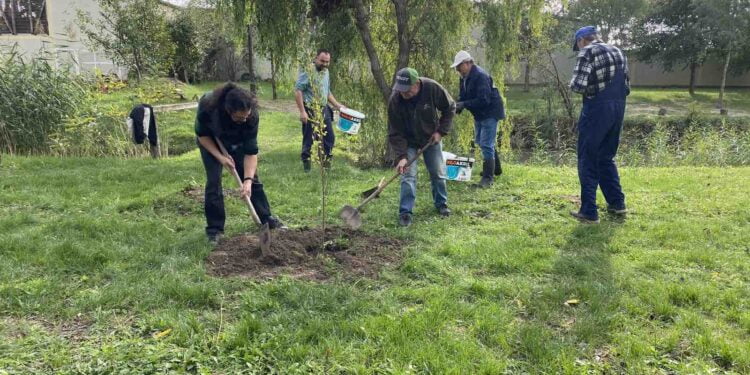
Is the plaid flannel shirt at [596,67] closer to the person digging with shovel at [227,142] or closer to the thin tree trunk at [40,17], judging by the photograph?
the person digging with shovel at [227,142]

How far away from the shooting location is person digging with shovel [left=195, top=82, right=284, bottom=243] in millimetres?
4293

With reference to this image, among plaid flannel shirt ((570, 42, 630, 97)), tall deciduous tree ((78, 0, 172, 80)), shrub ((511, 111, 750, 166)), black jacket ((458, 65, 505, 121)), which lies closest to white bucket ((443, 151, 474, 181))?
plaid flannel shirt ((570, 42, 630, 97))

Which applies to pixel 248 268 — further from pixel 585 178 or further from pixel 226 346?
pixel 585 178

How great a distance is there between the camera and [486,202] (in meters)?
6.36

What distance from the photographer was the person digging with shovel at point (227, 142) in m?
4.29

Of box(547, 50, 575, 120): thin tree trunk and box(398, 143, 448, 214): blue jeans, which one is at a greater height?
box(547, 50, 575, 120): thin tree trunk

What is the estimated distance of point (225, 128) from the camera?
4.55 meters

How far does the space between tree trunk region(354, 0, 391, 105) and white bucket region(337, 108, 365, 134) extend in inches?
76.5

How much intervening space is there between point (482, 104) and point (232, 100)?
12.5 ft

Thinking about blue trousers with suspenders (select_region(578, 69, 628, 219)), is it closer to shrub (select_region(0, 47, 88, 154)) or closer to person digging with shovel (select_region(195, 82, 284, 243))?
person digging with shovel (select_region(195, 82, 284, 243))

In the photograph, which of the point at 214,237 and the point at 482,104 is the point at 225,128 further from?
the point at 482,104

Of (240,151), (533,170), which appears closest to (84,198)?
(240,151)

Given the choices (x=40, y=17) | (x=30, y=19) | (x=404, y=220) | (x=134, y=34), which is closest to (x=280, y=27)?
(x=404, y=220)

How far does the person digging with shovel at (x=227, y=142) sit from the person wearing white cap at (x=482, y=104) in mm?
3235
